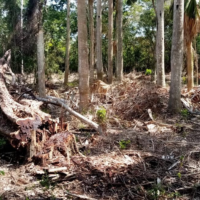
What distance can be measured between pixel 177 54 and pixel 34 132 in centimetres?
565

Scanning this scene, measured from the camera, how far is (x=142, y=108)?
338 inches

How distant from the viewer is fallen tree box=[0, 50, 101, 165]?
486 cm

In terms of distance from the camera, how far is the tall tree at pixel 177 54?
27.7 feet

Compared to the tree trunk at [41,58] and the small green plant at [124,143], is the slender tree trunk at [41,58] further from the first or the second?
the small green plant at [124,143]

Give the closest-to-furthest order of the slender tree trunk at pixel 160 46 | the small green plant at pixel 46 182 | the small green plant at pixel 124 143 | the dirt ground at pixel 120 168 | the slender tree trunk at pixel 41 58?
the dirt ground at pixel 120 168, the small green plant at pixel 46 182, the small green plant at pixel 124 143, the slender tree trunk at pixel 160 46, the slender tree trunk at pixel 41 58

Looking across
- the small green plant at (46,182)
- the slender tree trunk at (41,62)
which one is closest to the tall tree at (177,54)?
the small green plant at (46,182)

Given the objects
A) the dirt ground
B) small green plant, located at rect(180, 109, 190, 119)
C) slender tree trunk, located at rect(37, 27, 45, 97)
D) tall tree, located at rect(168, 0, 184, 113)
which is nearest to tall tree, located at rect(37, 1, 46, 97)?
slender tree trunk, located at rect(37, 27, 45, 97)

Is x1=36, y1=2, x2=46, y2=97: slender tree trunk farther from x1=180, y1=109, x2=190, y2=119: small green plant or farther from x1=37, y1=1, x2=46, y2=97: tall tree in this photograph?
x1=180, y1=109, x2=190, y2=119: small green plant

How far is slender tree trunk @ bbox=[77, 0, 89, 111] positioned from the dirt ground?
1.51 meters

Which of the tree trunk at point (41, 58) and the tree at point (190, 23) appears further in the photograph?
the tree trunk at point (41, 58)

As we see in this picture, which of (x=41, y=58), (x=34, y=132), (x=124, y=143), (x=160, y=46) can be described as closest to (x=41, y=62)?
(x=41, y=58)

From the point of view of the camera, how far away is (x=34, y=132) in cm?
490

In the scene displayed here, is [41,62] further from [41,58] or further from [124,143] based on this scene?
[124,143]

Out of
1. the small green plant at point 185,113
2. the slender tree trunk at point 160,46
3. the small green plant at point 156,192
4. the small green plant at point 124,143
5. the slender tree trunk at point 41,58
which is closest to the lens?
the small green plant at point 156,192
